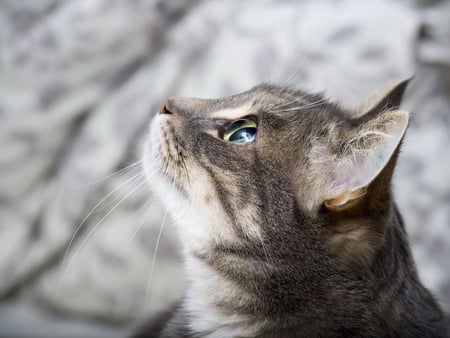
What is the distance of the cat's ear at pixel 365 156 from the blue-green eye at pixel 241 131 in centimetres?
15

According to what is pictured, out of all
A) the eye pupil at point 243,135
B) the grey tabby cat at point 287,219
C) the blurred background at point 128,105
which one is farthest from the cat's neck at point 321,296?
the blurred background at point 128,105

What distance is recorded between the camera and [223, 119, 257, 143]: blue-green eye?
0.99 meters

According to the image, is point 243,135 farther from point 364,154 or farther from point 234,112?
point 364,154

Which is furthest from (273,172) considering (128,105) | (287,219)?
(128,105)

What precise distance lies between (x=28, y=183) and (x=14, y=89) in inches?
10.9

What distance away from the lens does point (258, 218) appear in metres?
0.93

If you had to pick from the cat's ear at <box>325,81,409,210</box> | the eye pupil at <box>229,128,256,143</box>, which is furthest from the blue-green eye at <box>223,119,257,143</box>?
the cat's ear at <box>325,81,409,210</box>

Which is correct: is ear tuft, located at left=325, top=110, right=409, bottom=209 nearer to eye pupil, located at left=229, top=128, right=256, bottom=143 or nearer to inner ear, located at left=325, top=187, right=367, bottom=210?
inner ear, located at left=325, top=187, right=367, bottom=210

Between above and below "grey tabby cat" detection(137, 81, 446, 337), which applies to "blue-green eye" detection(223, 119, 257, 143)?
above

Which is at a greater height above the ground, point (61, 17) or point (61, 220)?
point (61, 17)

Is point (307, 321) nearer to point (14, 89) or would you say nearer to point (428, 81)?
point (428, 81)

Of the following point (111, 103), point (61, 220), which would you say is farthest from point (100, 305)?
point (111, 103)

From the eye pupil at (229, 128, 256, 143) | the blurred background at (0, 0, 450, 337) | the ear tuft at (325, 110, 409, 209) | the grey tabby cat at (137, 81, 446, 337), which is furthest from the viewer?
the blurred background at (0, 0, 450, 337)

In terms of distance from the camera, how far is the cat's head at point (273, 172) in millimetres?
867
